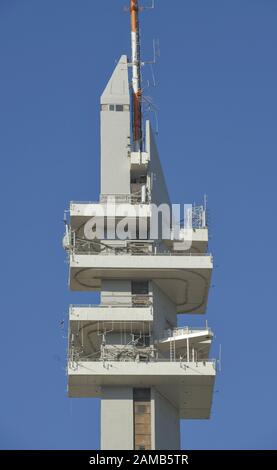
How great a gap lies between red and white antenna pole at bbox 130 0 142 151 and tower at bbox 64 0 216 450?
277 mm

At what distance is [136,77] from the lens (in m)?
144

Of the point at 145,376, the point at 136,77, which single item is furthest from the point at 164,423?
the point at 136,77

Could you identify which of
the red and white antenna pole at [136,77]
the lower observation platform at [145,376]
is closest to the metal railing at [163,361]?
the lower observation platform at [145,376]

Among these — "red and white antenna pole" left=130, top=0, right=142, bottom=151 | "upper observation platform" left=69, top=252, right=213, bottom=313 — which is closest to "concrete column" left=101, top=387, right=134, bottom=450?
"upper observation platform" left=69, top=252, right=213, bottom=313

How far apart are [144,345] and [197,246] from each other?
10.5m

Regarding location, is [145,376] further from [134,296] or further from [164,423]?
[134,296]

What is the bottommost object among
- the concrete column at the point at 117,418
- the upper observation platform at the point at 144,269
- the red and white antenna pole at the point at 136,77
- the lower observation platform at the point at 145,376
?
the concrete column at the point at 117,418

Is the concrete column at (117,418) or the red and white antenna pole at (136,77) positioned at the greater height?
the red and white antenna pole at (136,77)

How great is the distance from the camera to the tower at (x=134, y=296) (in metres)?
129

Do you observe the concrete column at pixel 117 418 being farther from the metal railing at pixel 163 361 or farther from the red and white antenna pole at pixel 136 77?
the red and white antenna pole at pixel 136 77

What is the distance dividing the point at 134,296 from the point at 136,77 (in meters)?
20.0

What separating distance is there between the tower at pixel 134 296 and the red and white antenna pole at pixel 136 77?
28 centimetres
